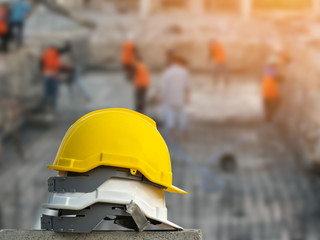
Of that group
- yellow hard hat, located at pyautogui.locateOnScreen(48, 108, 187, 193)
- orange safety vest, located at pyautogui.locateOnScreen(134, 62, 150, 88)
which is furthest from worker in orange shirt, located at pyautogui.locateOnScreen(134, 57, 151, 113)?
yellow hard hat, located at pyautogui.locateOnScreen(48, 108, 187, 193)

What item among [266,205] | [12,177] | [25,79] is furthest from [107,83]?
[266,205]

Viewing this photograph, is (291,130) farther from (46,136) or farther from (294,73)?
(46,136)

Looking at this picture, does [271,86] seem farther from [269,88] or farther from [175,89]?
[175,89]

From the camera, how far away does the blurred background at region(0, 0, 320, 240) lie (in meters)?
11.3

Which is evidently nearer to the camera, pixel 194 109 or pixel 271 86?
pixel 271 86

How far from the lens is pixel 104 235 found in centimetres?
236

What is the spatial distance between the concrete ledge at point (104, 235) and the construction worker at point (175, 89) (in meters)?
10.5

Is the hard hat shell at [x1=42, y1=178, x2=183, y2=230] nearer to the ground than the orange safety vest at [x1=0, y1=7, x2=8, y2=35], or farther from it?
nearer to the ground

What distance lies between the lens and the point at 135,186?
241 centimetres

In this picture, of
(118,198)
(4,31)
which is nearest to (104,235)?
(118,198)

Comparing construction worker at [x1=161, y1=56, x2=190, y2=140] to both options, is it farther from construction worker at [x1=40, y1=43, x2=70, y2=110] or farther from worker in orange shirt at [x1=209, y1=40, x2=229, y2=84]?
worker in orange shirt at [x1=209, y1=40, x2=229, y2=84]

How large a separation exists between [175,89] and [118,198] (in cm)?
1081

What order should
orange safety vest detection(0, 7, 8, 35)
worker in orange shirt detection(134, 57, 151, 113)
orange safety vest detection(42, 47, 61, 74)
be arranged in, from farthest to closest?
orange safety vest detection(0, 7, 8, 35) < orange safety vest detection(42, 47, 61, 74) < worker in orange shirt detection(134, 57, 151, 113)

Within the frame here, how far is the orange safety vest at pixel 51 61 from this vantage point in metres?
15.8
